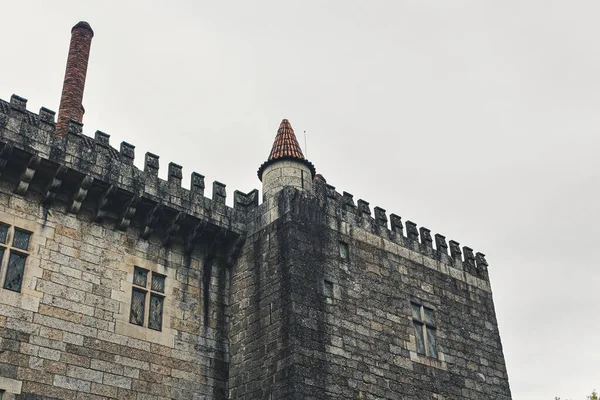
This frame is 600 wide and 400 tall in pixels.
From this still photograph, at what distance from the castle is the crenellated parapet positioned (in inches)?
1.3

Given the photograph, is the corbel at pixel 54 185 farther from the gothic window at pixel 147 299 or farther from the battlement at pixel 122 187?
the gothic window at pixel 147 299

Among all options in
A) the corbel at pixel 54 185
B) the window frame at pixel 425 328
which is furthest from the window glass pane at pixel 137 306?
the window frame at pixel 425 328

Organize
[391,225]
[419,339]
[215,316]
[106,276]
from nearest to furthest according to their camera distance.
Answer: [106,276], [215,316], [419,339], [391,225]

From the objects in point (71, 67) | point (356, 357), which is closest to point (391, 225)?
point (356, 357)

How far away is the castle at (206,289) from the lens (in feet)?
45.2

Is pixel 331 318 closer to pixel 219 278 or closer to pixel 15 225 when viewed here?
pixel 219 278

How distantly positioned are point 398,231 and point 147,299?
7238 millimetres

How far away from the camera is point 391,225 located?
1895cm

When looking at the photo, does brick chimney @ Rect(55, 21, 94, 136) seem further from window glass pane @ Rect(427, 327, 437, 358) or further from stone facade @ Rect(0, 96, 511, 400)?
window glass pane @ Rect(427, 327, 437, 358)

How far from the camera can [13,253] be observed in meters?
13.6

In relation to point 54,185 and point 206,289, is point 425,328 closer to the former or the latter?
point 206,289

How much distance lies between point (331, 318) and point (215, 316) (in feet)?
9.41

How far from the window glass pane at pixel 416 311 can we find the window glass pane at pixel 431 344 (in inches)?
17.2

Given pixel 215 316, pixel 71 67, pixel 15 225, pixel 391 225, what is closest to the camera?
pixel 15 225
